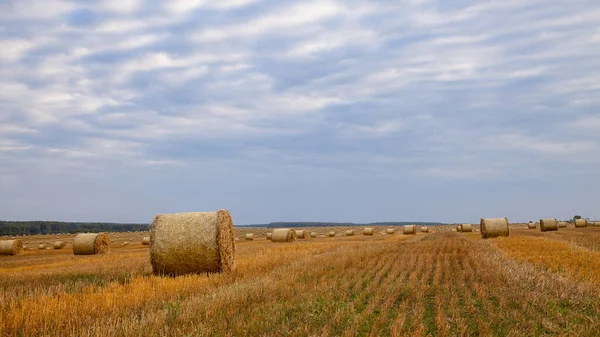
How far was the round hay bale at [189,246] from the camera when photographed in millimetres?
14680

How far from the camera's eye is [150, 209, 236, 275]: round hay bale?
14680 mm

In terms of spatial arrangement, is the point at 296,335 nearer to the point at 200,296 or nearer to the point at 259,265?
the point at 200,296

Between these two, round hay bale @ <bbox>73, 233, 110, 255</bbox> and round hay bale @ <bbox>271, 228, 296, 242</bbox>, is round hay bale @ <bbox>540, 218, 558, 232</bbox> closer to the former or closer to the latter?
round hay bale @ <bbox>271, 228, 296, 242</bbox>

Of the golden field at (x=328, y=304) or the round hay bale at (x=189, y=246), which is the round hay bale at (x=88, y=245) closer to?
the golden field at (x=328, y=304)

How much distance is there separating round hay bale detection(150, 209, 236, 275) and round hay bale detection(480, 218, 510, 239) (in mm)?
23328

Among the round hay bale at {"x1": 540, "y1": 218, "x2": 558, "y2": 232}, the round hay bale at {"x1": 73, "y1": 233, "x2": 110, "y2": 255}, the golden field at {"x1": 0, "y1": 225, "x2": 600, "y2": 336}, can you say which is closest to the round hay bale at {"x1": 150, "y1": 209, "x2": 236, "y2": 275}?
the golden field at {"x1": 0, "y1": 225, "x2": 600, "y2": 336}

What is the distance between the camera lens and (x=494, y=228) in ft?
110

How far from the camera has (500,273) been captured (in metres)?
12.8

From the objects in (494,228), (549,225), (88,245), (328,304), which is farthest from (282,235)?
(328,304)

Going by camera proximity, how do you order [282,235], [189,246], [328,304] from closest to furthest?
[328,304]
[189,246]
[282,235]

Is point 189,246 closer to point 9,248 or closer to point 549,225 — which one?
point 9,248

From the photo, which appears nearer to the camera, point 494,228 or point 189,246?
point 189,246

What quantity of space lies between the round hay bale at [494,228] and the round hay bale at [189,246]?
23.3 metres

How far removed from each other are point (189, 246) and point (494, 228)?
81.7 feet
